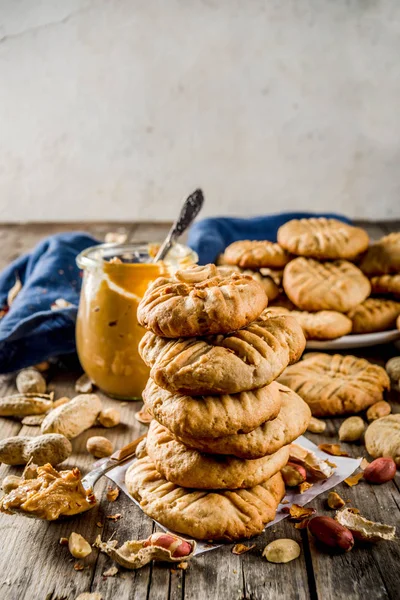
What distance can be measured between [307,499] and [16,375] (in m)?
1.52

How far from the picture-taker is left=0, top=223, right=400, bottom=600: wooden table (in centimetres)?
159

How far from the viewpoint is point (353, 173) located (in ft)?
20.1

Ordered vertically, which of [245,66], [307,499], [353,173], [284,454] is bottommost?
[353,173]

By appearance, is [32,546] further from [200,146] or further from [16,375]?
[200,146]

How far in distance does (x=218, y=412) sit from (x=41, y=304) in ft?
5.81

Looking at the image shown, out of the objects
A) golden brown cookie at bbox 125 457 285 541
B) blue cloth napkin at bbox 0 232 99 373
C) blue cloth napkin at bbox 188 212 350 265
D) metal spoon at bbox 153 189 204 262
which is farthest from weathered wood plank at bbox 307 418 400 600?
blue cloth napkin at bbox 188 212 350 265

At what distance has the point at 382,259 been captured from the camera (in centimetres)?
306

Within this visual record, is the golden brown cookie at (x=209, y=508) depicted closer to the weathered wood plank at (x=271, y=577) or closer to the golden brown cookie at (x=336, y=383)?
the weathered wood plank at (x=271, y=577)

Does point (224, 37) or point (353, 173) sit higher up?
point (224, 37)

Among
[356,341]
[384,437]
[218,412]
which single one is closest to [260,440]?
[218,412]

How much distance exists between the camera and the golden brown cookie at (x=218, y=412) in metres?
1.67

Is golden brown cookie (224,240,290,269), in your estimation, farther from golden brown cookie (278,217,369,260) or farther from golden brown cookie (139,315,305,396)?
golden brown cookie (139,315,305,396)

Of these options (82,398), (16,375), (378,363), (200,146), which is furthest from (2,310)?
(200,146)

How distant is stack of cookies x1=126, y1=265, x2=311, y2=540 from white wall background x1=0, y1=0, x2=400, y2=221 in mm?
4384
